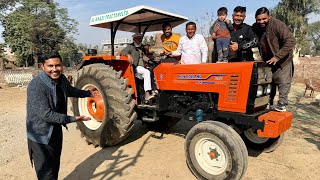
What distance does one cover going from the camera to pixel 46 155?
2.85 m

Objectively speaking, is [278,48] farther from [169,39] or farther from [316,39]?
[316,39]

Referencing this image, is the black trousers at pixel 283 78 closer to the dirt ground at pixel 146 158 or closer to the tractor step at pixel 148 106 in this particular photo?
the dirt ground at pixel 146 158

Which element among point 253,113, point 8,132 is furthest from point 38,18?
point 253,113

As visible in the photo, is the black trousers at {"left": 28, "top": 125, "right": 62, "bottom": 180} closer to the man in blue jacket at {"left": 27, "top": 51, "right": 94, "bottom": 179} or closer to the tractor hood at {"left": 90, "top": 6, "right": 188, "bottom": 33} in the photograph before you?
the man in blue jacket at {"left": 27, "top": 51, "right": 94, "bottom": 179}

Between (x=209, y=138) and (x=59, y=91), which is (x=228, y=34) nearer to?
(x=209, y=138)

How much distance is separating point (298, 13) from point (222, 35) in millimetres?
26769

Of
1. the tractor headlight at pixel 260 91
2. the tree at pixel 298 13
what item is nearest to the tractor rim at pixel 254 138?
the tractor headlight at pixel 260 91

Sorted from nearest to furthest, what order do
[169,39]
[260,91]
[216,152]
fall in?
1. [216,152]
2. [260,91]
3. [169,39]

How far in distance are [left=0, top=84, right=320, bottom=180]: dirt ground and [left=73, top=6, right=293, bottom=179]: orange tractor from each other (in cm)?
27

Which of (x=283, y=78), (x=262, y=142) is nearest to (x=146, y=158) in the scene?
(x=262, y=142)

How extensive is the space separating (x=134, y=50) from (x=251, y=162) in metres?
2.73

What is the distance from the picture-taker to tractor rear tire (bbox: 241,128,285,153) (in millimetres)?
4488

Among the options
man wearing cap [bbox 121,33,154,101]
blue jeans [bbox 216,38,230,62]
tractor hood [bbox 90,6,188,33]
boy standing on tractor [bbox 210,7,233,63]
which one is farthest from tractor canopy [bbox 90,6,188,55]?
blue jeans [bbox 216,38,230,62]

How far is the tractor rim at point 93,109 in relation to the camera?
16.6 feet
